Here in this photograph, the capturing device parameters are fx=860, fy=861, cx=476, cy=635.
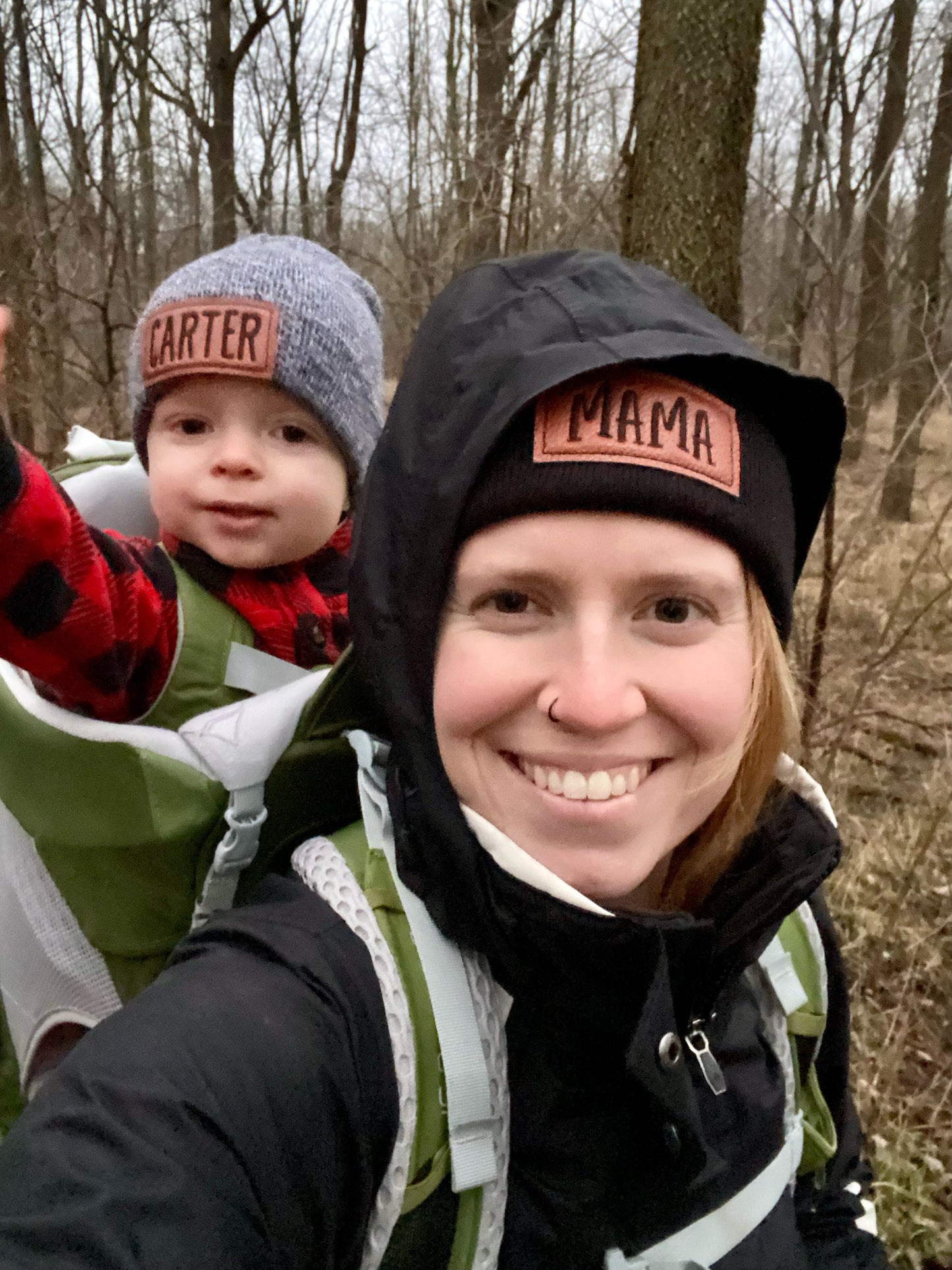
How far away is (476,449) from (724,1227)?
3.70 feet

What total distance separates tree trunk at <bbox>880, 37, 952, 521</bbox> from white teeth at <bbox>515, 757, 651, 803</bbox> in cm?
393

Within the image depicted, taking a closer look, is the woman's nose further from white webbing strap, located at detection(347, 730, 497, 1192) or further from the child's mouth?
the child's mouth

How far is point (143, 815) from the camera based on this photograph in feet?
4.19

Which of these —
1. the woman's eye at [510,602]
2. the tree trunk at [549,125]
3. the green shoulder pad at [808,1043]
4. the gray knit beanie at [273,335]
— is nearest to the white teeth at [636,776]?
the woman's eye at [510,602]

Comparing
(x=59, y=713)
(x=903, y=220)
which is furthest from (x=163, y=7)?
(x=59, y=713)

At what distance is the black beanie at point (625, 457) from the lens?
997 mm

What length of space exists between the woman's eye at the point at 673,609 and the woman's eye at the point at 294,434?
1023mm

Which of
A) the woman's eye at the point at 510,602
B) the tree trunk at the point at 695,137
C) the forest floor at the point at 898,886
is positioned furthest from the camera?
the tree trunk at the point at 695,137

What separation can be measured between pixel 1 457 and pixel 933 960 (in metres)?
3.66

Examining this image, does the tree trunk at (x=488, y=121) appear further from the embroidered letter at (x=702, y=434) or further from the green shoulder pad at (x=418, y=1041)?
the green shoulder pad at (x=418, y=1041)

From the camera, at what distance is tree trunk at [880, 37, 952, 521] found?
516 centimetres

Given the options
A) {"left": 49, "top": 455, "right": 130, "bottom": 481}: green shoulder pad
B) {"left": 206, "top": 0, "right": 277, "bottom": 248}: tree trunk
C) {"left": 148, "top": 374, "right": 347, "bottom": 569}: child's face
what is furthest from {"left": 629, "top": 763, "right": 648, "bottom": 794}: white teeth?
{"left": 206, "top": 0, "right": 277, "bottom": 248}: tree trunk

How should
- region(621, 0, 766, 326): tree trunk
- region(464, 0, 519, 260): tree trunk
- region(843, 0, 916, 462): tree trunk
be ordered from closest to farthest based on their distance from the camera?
region(621, 0, 766, 326): tree trunk < region(843, 0, 916, 462): tree trunk < region(464, 0, 519, 260): tree trunk

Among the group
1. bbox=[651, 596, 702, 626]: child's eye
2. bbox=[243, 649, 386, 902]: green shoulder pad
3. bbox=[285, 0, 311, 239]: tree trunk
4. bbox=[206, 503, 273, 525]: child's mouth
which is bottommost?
bbox=[243, 649, 386, 902]: green shoulder pad
